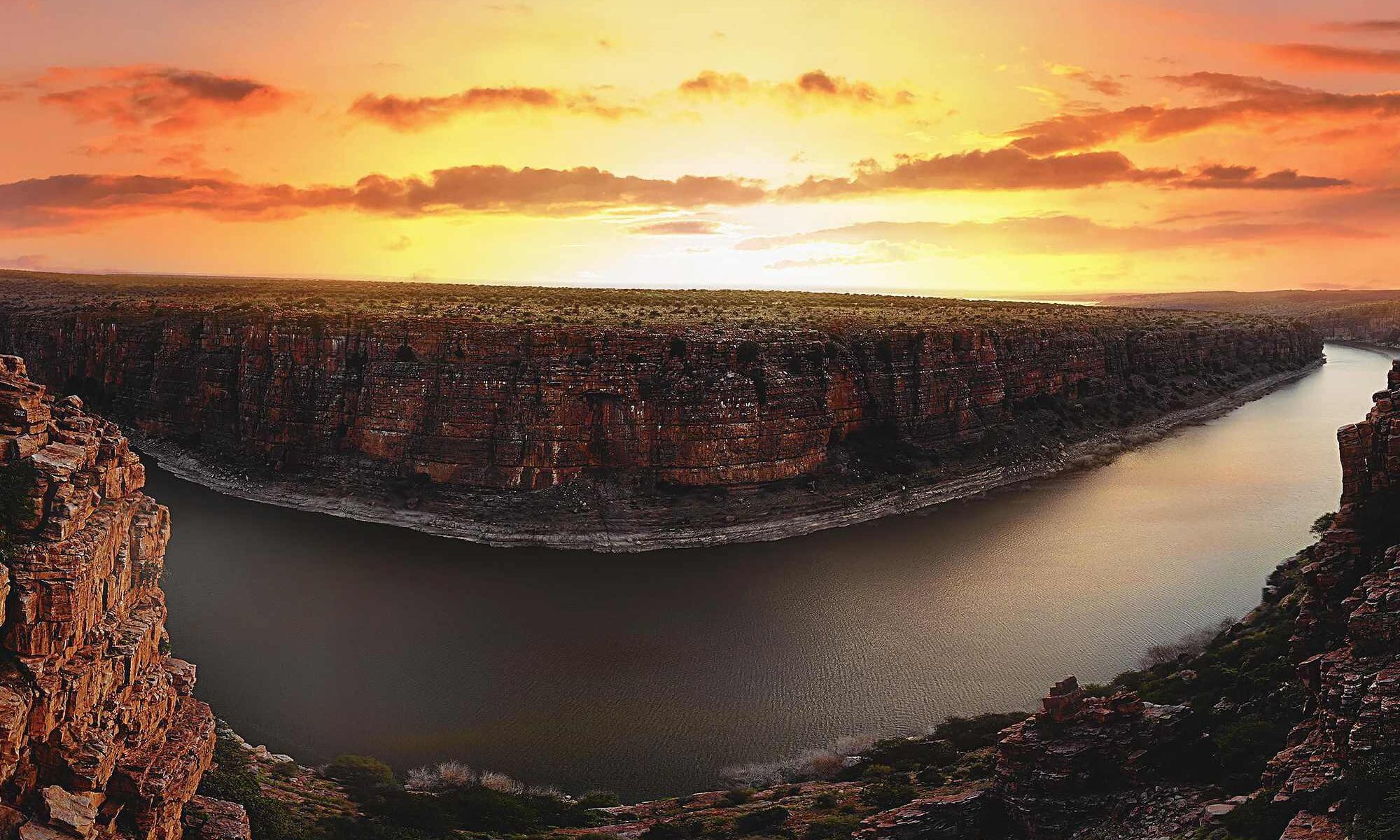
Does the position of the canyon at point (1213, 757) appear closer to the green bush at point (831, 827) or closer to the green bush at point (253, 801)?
the green bush at point (831, 827)

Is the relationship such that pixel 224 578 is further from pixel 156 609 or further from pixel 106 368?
pixel 106 368

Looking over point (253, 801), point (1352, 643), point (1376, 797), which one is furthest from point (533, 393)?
point (1376, 797)

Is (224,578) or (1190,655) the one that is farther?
(224,578)

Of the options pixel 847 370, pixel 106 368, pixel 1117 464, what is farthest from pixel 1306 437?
pixel 106 368

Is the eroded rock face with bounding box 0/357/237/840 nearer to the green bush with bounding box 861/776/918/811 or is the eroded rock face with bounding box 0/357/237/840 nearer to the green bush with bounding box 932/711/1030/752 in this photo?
the green bush with bounding box 861/776/918/811

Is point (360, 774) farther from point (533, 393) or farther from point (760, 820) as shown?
point (533, 393)

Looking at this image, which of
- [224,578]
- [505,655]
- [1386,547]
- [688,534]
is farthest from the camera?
[688,534]
